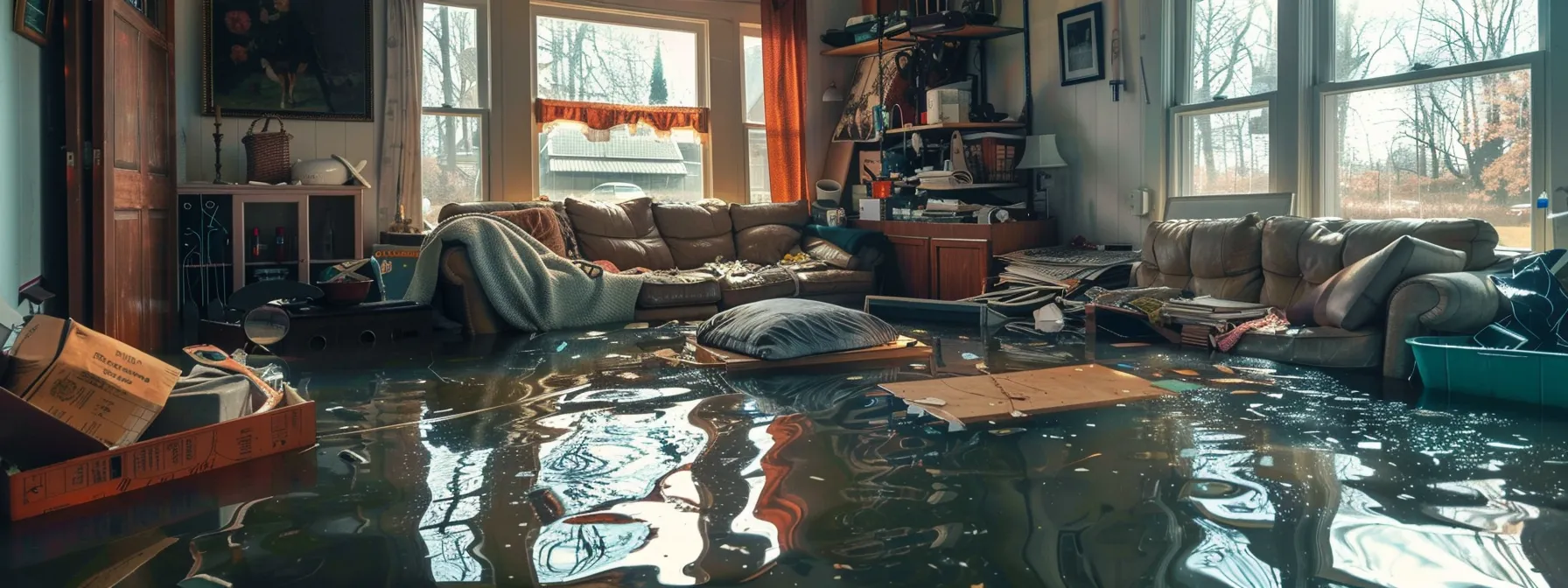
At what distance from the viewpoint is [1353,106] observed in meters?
5.16

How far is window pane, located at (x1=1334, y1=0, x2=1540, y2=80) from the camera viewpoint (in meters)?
4.47

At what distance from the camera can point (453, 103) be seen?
702 centimetres

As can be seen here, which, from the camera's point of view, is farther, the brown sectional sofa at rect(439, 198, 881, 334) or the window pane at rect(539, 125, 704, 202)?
the window pane at rect(539, 125, 704, 202)

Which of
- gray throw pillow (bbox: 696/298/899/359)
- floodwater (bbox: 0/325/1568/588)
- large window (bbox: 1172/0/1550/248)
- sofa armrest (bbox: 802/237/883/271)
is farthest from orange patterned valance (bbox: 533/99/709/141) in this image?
floodwater (bbox: 0/325/1568/588)

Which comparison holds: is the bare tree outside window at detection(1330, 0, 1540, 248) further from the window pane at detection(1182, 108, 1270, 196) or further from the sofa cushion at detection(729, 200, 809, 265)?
the sofa cushion at detection(729, 200, 809, 265)

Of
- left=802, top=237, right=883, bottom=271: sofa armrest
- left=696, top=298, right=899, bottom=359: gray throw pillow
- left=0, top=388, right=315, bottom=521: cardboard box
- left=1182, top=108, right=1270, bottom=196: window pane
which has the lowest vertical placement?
left=0, top=388, right=315, bottom=521: cardboard box

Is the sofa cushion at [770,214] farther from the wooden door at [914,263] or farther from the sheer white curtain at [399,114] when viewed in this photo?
the sheer white curtain at [399,114]

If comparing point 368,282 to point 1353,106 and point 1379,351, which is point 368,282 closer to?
point 1379,351

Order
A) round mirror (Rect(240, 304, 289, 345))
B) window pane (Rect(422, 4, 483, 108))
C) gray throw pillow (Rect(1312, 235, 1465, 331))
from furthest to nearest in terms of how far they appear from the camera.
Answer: window pane (Rect(422, 4, 483, 108)) → round mirror (Rect(240, 304, 289, 345)) → gray throw pillow (Rect(1312, 235, 1465, 331))

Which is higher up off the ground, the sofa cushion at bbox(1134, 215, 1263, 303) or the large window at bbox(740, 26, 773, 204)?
the large window at bbox(740, 26, 773, 204)

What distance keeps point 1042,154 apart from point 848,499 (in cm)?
463

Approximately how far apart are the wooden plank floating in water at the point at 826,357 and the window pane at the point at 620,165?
317 cm

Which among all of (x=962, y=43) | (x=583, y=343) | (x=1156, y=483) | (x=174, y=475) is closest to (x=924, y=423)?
(x=1156, y=483)

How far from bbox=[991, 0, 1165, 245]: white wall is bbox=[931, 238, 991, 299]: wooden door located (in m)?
0.78
